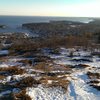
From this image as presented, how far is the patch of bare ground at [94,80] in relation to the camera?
736 inches

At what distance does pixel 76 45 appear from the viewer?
41.3 meters

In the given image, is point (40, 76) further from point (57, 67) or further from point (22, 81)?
point (57, 67)

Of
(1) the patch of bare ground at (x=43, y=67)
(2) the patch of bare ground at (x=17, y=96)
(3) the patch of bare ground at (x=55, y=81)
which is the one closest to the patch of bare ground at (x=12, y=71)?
(1) the patch of bare ground at (x=43, y=67)

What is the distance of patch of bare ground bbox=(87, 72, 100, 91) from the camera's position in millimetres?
18700

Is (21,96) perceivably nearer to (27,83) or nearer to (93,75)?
(27,83)

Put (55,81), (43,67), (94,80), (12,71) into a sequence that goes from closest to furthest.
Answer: (55,81), (94,80), (12,71), (43,67)

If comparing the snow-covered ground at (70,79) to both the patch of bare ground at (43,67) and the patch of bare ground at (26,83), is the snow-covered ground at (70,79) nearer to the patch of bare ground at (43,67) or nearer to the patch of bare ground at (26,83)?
the patch of bare ground at (26,83)

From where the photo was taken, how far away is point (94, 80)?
66.5ft

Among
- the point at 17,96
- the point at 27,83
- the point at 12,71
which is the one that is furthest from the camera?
the point at 12,71

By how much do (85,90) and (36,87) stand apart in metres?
3.68

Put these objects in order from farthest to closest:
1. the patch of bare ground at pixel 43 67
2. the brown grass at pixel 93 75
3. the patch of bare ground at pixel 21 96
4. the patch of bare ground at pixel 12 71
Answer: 1. the patch of bare ground at pixel 43 67
2. the patch of bare ground at pixel 12 71
3. the brown grass at pixel 93 75
4. the patch of bare ground at pixel 21 96

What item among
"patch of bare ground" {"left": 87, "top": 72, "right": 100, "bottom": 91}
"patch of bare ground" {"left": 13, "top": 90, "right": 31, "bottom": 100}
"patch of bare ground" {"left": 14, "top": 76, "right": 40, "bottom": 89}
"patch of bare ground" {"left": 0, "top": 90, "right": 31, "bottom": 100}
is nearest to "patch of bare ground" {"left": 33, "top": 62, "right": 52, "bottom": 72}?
"patch of bare ground" {"left": 87, "top": 72, "right": 100, "bottom": 91}

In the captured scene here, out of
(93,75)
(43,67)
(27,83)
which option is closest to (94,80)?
(93,75)

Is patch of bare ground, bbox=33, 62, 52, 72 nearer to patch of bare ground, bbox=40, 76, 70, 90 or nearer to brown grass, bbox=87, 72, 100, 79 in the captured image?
patch of bare ground, bbox=40, 76, 70, 90
